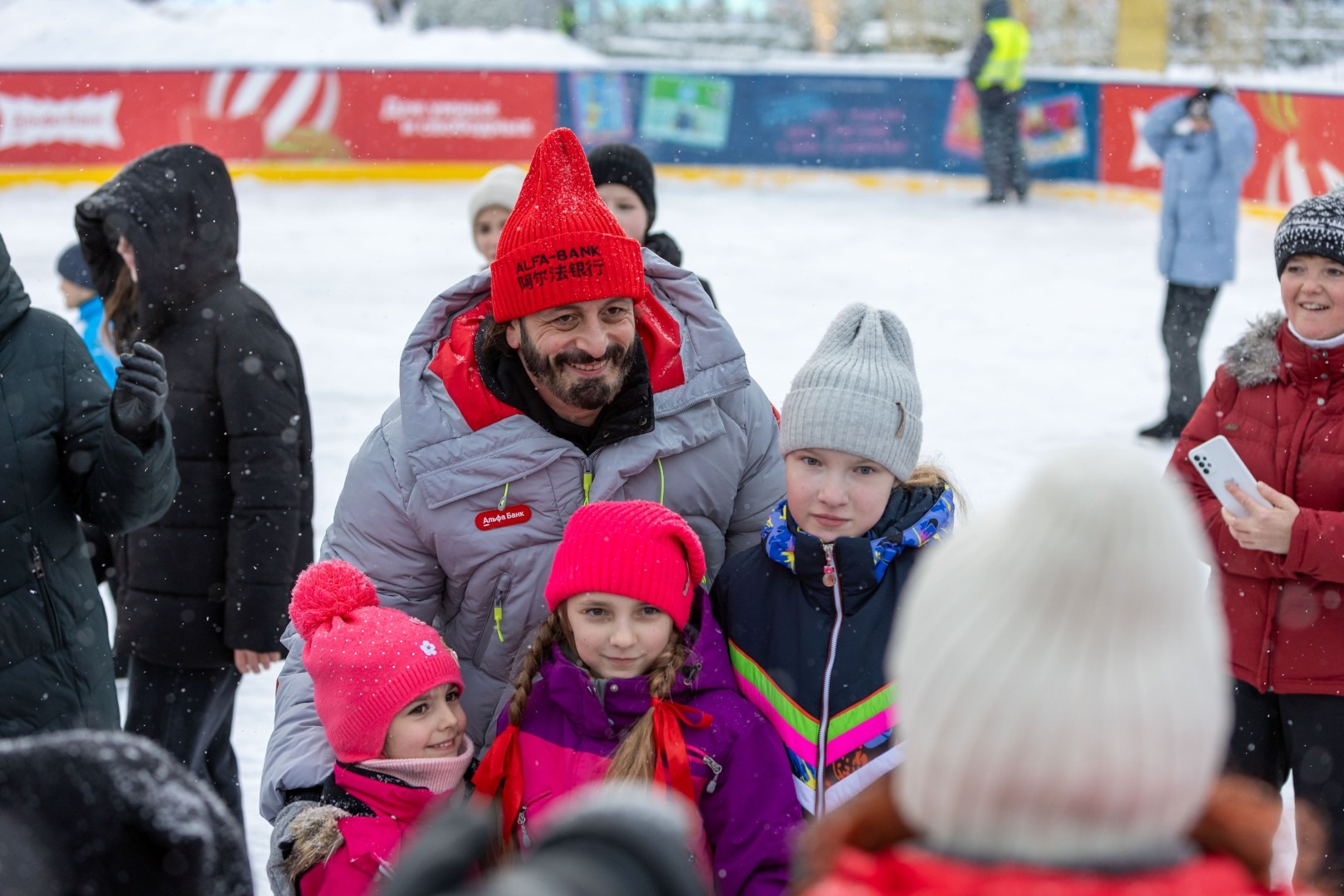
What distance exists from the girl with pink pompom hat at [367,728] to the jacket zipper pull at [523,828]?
16 cm

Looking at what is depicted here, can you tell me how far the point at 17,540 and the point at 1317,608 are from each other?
2467 mm

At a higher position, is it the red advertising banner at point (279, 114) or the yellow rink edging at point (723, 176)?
the red advertising banner at point (279, 114)

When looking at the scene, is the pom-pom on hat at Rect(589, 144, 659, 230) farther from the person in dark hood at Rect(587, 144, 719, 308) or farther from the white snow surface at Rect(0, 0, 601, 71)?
the white snow surface at Rect(0, 0, 601, 71)

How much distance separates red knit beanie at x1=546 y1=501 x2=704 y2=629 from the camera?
2.02 meters

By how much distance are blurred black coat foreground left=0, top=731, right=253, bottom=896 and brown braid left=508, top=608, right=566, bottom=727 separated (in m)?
0.96

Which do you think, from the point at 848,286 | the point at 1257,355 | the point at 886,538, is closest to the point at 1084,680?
the point at 886,538

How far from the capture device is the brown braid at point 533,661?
2.02 metres

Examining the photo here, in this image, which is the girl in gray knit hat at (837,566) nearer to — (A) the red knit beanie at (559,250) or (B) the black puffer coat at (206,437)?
(A) the red knit beanie at (559,250)

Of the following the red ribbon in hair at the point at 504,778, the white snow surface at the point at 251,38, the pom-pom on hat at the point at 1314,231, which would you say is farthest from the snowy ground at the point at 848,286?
the pom-pom on hat at the point at 1314,231

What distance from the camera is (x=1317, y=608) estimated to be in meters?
2.66

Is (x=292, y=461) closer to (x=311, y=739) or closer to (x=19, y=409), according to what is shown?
(x=19, y=409)

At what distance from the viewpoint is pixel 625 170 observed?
420 centimetres

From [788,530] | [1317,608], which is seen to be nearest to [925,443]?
[1317,608]

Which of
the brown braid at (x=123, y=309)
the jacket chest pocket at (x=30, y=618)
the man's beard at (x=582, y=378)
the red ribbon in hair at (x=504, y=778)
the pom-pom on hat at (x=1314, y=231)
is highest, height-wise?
the pom-pom on hat at (x=1314, y=231)
